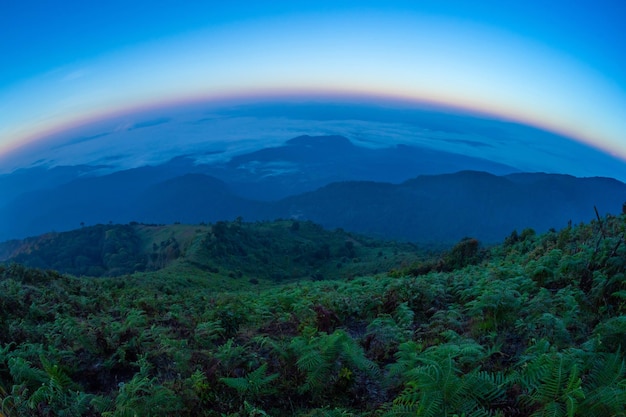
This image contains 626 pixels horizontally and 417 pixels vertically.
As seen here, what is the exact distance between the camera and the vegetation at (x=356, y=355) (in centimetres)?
415

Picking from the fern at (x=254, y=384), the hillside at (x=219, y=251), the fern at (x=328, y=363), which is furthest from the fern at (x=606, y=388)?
the hillside at (x=219, y=251)

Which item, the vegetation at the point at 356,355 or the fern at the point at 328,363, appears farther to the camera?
the fern at the point at 328,363

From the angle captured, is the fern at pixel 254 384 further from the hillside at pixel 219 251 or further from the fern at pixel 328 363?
the hillside at pixel 219 251

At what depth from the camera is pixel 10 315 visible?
9.79 meters

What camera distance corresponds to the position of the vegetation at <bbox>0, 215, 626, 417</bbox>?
4152 millimetres

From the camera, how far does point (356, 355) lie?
5574 millimetres

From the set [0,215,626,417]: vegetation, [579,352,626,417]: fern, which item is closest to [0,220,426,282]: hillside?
[0,215,626,417]: vegetation

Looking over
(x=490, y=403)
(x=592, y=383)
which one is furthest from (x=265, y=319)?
(x=592, y=383)

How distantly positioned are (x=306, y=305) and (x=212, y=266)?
156 feet

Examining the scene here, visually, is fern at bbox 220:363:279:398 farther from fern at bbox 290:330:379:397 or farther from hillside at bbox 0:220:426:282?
hillside at bbox 0:220:426:282

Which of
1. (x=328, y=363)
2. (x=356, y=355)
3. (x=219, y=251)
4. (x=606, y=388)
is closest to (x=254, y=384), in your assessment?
(x=328, y=363)

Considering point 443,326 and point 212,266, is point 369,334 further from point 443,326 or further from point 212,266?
point 212,266

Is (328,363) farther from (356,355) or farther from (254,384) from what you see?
(254,384)

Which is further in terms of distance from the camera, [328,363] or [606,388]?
[328,363]
